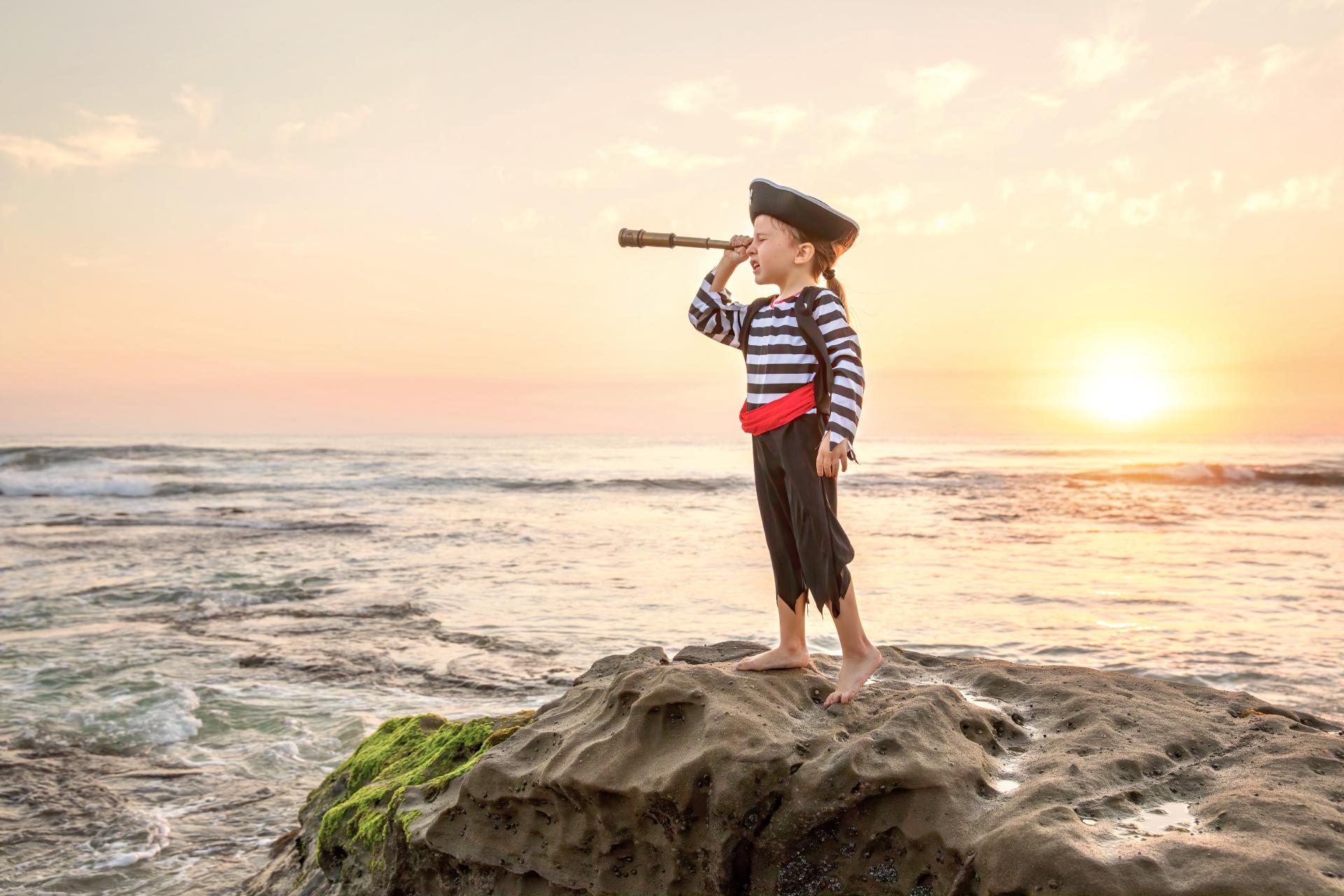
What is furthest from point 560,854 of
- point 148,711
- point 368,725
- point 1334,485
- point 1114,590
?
point 1334,485

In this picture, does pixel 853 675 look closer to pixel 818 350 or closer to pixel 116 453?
pixel 818 350

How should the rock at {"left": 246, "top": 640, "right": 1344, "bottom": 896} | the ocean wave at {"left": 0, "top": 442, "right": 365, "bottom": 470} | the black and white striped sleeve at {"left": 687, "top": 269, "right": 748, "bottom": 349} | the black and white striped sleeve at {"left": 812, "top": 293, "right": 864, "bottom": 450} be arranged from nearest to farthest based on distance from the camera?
the rock at {"left": 246, "top": 640, "right": 1344, "bottom": 896}, the black and white striped sleeve at {"left": 812, "top": 293, "right": 864, "bottom": 450}, the black and white striped sleeve at {"left": 687, "top": 269, "right": 748, "bottom": 349}, the ocean wave at {"left": 0, "top": 442, "right": 365, "bottom": 470}

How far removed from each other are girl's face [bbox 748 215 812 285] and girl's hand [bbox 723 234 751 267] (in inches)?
5.1

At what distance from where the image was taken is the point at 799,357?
386 cm

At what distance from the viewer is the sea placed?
5.29m

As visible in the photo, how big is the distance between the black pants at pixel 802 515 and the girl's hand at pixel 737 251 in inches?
33.5

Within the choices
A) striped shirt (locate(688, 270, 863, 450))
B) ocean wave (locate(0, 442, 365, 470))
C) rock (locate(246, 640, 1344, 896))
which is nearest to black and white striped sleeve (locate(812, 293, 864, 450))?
striped shirt (locate(688, 270, 863, 450))

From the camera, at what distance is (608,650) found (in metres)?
7.91

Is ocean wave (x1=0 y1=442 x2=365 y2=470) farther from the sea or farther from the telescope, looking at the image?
the telescope

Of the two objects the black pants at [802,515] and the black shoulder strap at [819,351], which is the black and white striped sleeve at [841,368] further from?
the black pants at [802,515]

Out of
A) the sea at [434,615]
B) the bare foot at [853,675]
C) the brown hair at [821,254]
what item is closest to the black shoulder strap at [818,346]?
the brown hair at [821,254]

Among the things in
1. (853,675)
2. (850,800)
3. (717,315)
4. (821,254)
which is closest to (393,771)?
(853,675)

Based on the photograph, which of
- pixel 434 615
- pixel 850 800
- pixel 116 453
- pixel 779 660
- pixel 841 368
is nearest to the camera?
pixel 850 800

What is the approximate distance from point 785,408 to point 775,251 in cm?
70
